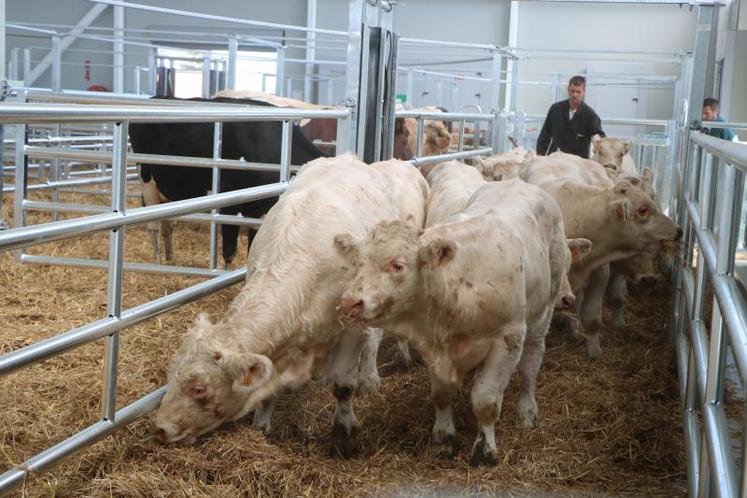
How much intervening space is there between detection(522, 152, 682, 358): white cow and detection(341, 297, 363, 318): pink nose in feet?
8.92

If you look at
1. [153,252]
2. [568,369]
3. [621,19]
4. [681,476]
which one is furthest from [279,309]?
[621,19]

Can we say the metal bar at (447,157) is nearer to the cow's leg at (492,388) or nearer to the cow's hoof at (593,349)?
the cow's hoof at (593,349)

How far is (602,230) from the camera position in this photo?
6.02 meters

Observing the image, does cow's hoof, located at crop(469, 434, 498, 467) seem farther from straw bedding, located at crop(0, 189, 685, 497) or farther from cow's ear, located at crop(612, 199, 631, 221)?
cow's ear, located at crop(612, 199, 631, 221)

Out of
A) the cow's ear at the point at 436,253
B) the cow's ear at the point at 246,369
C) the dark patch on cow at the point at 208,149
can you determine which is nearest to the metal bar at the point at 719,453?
the cow's ear at the point at 436,253

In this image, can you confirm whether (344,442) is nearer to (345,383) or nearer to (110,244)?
(345,383)

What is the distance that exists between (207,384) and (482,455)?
116cm

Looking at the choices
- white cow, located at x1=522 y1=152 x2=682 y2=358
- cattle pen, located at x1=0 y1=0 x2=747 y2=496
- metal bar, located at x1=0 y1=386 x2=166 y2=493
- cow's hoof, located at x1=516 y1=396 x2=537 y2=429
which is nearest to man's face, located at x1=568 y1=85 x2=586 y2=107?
cattle pen, located at x1=0 y1=0 x2=747 y2=496

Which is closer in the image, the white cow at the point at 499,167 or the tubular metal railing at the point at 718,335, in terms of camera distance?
the tubular metal railing at the point at 718,335

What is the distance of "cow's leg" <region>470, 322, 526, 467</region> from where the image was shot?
393 cm

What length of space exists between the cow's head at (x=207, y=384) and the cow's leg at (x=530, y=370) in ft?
4.85

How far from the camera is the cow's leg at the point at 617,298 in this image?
6.65 meters

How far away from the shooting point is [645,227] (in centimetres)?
602

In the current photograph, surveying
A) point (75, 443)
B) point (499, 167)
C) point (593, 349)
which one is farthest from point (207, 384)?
point (499, 167)
